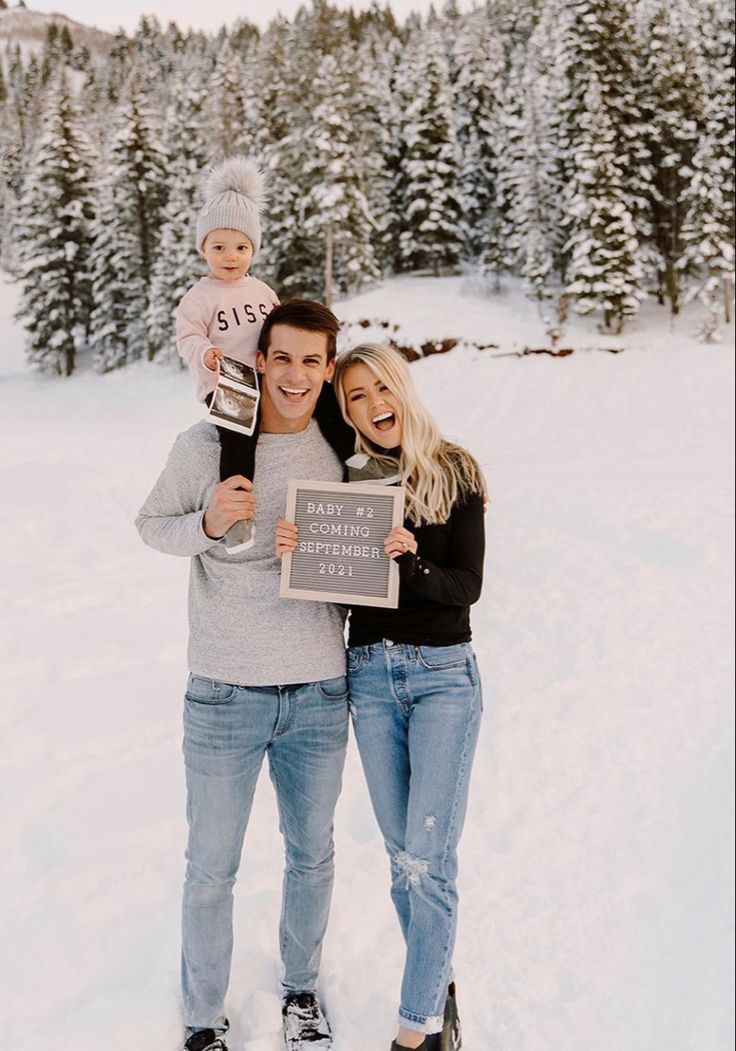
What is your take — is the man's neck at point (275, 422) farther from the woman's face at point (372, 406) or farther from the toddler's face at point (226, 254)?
the toddler's face at point (226, 254)

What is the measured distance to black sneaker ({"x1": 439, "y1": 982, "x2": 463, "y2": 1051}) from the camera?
2.91 meters

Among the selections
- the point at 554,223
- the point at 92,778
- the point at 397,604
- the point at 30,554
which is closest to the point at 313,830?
the point at 397,604

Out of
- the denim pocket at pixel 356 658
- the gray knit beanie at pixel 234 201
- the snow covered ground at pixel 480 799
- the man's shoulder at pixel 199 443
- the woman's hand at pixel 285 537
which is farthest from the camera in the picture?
the snow covered ground at pixel 480 799

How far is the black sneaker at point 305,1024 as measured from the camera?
9.92 ft

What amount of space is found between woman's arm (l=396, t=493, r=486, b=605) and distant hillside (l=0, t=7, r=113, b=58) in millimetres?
138143

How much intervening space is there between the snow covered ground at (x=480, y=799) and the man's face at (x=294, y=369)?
2489 mm

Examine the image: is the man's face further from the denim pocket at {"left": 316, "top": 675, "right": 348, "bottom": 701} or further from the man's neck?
the denim pocket at {"left": 316, "top": 675, "right": 348, "bottom": 701}

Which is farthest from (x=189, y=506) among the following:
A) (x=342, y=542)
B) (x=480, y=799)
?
(x=480, y=799)

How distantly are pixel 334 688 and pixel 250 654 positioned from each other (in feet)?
1.15

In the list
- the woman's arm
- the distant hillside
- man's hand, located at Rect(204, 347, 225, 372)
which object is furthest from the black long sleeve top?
the distant hillside

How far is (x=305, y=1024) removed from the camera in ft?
10.1

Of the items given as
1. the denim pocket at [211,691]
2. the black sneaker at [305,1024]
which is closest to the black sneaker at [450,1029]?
the black sneaker at [305,1024]

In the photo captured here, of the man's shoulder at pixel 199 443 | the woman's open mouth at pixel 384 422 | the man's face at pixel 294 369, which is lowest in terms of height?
the man's shoulder at pixel 199 443

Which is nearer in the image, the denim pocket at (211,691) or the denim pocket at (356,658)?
the denim pocket at (211,691)
